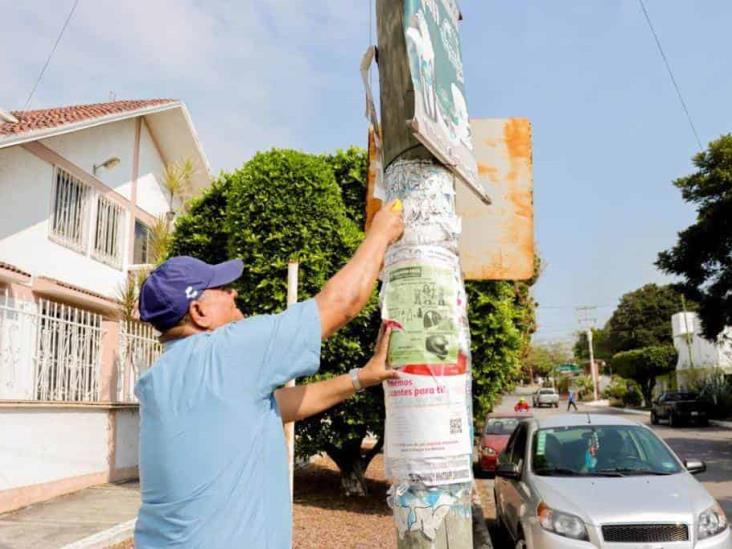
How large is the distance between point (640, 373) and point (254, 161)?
47.1 metres

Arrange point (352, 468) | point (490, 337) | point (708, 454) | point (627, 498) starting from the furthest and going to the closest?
point (708, 454) → point (352, 468) → point (490, 337) → point (627, 498)

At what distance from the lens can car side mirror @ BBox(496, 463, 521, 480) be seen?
6.93 m

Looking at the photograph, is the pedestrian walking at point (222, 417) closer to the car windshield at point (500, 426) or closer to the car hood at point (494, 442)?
the car hood at point (494, 442)

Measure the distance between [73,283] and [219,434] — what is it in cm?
1246

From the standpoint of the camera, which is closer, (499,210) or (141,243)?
(499,210)

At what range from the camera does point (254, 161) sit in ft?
31.4

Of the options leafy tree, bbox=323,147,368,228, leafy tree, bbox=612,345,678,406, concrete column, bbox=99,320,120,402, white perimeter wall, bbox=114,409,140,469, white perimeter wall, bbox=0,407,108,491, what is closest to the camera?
white perimeter wall, bbox=0,407,108,491

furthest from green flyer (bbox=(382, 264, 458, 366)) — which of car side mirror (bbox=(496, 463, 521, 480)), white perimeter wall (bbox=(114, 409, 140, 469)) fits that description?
white perimeter wall (bbox=(114, 409, 140, 469))

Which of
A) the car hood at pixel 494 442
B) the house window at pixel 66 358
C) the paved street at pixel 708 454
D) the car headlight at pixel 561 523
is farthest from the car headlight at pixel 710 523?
the car hood at pixel 494 442

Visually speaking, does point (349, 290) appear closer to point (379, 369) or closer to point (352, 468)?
point (379, 369)

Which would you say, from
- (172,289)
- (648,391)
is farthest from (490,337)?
(648,391)

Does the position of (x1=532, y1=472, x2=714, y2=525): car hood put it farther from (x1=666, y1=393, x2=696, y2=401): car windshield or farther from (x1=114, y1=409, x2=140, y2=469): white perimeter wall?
(x1=666, y1=393, x2=696, y2=401): car windshield

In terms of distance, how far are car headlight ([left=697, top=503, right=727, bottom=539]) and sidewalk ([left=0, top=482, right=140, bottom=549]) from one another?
548cm

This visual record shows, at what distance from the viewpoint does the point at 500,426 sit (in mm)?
16641
